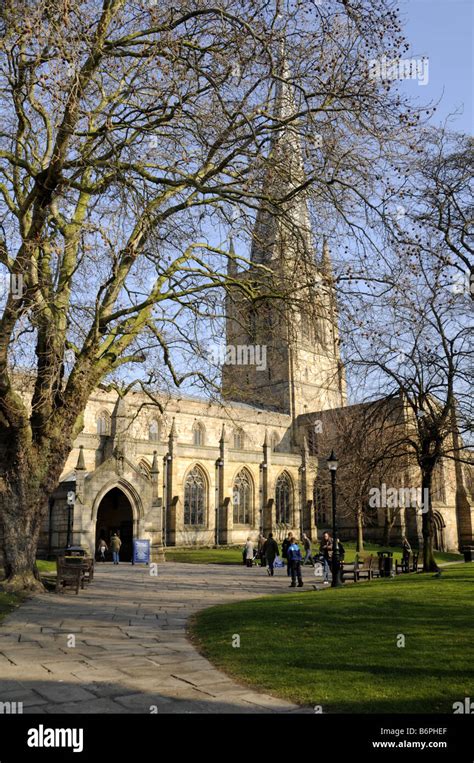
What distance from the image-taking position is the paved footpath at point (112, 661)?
5965 millimetres

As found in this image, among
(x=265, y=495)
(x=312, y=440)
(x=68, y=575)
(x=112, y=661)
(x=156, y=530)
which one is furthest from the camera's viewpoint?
(x=312, y=440)

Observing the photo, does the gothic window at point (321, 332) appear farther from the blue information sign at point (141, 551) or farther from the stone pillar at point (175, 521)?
→ the stone pillar at point (175, 521)

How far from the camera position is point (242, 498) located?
1988 inches

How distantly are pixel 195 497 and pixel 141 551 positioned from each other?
56.4 feet

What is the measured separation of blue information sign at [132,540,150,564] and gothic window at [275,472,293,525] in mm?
24191

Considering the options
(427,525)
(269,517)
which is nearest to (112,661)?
(427,525)

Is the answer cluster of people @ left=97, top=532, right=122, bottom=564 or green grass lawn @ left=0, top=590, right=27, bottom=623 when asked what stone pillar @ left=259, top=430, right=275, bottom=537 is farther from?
green grass lawn @ left=0, top=590, right=27, bottom=623

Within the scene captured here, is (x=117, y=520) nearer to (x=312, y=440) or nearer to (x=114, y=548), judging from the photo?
(x=114, y=548)

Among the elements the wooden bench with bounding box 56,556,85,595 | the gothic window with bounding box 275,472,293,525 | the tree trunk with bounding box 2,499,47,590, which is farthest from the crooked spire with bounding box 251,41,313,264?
the gothic window with bounding box 275,472,293,525

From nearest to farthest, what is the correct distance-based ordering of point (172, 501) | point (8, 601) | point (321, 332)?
1. point (321, 332)
2. point (8, 601)
3. point (172, 501)

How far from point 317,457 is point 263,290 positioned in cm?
4406

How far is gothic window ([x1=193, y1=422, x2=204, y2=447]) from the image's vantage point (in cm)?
5757

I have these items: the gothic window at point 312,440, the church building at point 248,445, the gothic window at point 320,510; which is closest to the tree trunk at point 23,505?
the church building at point 248,445

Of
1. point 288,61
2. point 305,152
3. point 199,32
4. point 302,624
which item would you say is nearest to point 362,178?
point 305,152
